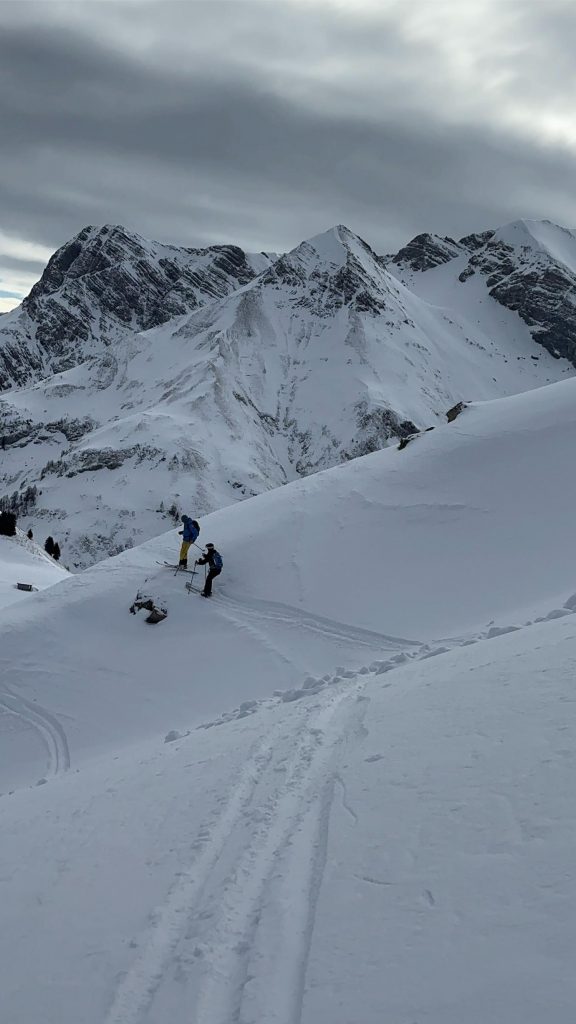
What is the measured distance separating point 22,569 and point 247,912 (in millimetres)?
38404

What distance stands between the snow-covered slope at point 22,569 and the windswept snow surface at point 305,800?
1149 cm

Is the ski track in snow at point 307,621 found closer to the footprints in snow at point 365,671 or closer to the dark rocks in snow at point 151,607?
the dark rocks in snow at point 151,607

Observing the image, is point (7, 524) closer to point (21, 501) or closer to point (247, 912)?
point (247, 912)

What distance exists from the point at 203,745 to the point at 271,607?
9.33 m

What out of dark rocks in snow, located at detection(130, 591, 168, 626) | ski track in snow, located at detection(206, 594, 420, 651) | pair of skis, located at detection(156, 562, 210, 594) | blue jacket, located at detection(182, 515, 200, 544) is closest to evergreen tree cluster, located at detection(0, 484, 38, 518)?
pair of skis, located at detection(156, 562, 210, 594)

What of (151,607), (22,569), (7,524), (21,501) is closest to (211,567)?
(151,607)

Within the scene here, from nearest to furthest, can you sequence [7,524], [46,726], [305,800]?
[305,800] → [46,726] → [7,524]

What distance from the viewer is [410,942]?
18.7 feet

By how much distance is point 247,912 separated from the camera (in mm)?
6637

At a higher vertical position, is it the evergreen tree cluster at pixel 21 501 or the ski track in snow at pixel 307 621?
the ski track in snow at pixel 307 621

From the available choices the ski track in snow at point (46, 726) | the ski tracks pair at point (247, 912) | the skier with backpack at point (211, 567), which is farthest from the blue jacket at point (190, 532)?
the ski tracks pair at point (247, 912)

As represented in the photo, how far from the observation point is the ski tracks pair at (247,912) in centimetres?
561

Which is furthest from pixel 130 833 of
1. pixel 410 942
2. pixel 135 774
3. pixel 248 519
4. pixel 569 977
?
pixel 248 519

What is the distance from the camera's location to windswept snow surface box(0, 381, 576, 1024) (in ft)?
18.4
